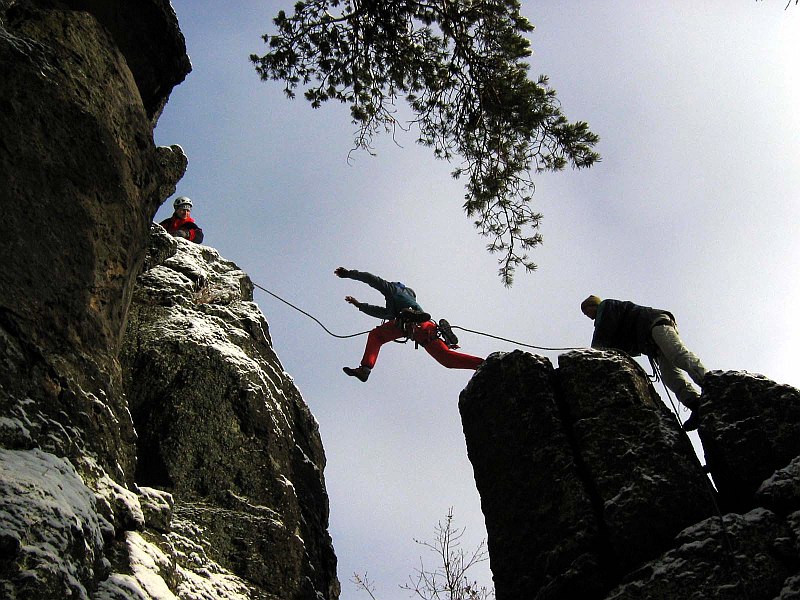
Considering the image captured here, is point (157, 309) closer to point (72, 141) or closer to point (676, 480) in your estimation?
point (72, 141)

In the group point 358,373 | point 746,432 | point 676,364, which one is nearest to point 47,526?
point 746,432

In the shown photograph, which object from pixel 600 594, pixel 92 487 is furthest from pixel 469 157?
pixel 92 487

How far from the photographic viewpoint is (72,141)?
5.98 meters

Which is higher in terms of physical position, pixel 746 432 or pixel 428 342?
pixel 428 342

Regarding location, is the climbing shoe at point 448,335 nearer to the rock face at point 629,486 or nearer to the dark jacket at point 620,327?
the dark jacket at point 620,327

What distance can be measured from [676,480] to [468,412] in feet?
6.88

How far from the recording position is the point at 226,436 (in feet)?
23.8

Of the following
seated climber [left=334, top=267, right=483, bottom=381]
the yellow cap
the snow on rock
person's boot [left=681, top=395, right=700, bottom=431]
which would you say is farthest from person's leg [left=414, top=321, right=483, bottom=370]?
the snow on rock

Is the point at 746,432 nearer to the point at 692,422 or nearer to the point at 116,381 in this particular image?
the point at 692,422

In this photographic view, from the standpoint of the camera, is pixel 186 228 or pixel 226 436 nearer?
pixel 226 436

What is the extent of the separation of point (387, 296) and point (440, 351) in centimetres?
117

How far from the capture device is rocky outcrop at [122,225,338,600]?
6.61m

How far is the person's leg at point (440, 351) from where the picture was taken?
1197cm

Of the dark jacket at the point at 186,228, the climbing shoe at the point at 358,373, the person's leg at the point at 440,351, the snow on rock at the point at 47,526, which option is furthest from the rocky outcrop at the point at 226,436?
the person's leg at the point at 440,351
